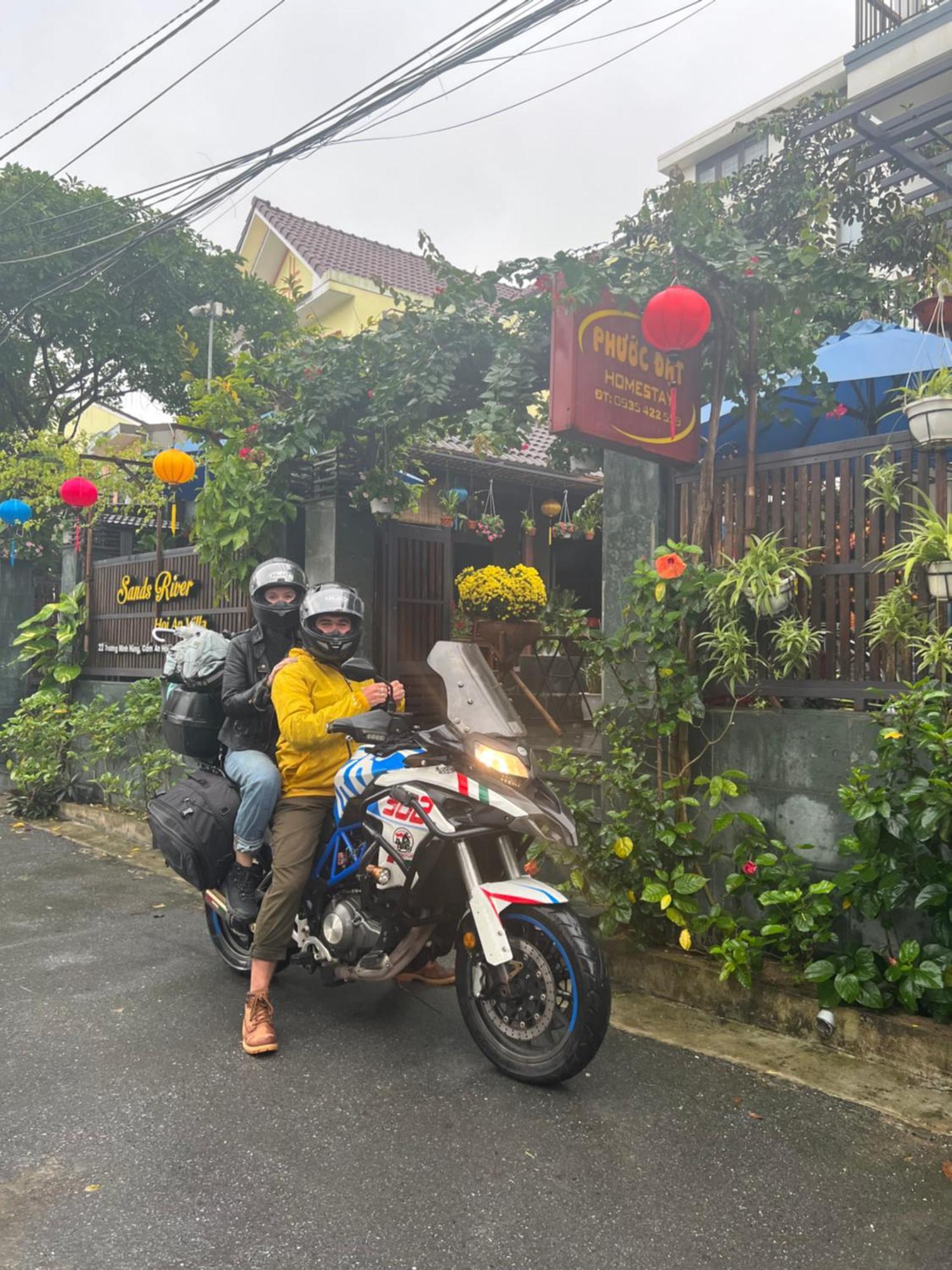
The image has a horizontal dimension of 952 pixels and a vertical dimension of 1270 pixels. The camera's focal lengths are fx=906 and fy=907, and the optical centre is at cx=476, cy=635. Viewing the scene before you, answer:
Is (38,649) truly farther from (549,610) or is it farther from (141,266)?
(141,266)

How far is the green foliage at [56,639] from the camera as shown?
9.40 metres

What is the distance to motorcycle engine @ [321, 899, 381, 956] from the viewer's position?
351 cm

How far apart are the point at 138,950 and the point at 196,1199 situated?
96.1 inches

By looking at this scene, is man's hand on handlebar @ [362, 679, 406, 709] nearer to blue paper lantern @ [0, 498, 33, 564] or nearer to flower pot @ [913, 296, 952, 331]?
flower pot @ [913, 296, 952, 331]

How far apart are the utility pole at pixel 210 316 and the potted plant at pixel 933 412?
491 centimetres

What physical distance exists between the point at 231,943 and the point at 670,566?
108 inches

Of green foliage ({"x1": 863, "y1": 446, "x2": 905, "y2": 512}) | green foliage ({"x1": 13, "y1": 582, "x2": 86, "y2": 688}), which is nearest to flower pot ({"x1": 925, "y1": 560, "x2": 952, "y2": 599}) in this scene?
green foliage ({"x1": 863, "y1": 446, "x2": 905, "y2": 512})

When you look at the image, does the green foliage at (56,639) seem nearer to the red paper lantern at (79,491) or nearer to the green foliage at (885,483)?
the red paper lantern at (79,491)

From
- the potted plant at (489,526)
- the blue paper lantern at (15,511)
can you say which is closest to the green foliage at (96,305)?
the blue paper lantern at (15,511)

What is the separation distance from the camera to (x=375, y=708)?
143 inches

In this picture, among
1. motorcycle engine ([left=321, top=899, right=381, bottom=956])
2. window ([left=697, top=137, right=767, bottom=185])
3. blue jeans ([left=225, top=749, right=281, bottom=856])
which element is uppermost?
window ([left=697, top=137, right=767, bottom=185])

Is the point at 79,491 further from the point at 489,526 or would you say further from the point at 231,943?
the point at 231,943

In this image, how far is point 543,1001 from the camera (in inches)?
122

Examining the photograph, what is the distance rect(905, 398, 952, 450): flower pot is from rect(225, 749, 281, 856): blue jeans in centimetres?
307
